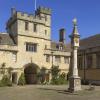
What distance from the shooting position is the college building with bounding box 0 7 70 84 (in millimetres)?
40188

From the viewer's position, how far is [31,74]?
43.6m

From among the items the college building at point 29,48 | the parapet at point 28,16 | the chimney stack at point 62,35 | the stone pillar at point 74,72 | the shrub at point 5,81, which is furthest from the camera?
the chimney stack at point 62,35

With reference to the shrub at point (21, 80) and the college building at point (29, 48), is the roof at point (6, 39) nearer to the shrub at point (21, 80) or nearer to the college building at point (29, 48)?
the college building at point (29, 48)

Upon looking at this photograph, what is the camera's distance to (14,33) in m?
42.6

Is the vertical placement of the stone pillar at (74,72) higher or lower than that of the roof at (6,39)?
lower

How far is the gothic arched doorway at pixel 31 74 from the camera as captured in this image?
42800mm

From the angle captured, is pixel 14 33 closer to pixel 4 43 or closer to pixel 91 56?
pixel 4 43

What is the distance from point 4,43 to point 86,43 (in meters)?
15.9

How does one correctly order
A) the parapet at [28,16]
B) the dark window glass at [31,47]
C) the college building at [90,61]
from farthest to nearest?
the parapet at [28,16] → the dark window glass at [31,47] → the college building at [90,61]

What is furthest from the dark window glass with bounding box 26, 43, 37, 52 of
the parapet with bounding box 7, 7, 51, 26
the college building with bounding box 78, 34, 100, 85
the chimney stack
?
the chimney stack

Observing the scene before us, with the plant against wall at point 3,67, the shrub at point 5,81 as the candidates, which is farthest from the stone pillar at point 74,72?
the plant against wall at point 3,67

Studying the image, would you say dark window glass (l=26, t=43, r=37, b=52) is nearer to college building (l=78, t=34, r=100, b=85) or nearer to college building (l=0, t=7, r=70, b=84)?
college building (l=0, t=7, r=70, b=84)

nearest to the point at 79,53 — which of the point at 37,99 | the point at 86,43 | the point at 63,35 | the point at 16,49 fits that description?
the point at 86,43

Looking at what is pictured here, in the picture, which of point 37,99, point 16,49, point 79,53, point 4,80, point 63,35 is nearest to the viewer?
point 37,99
